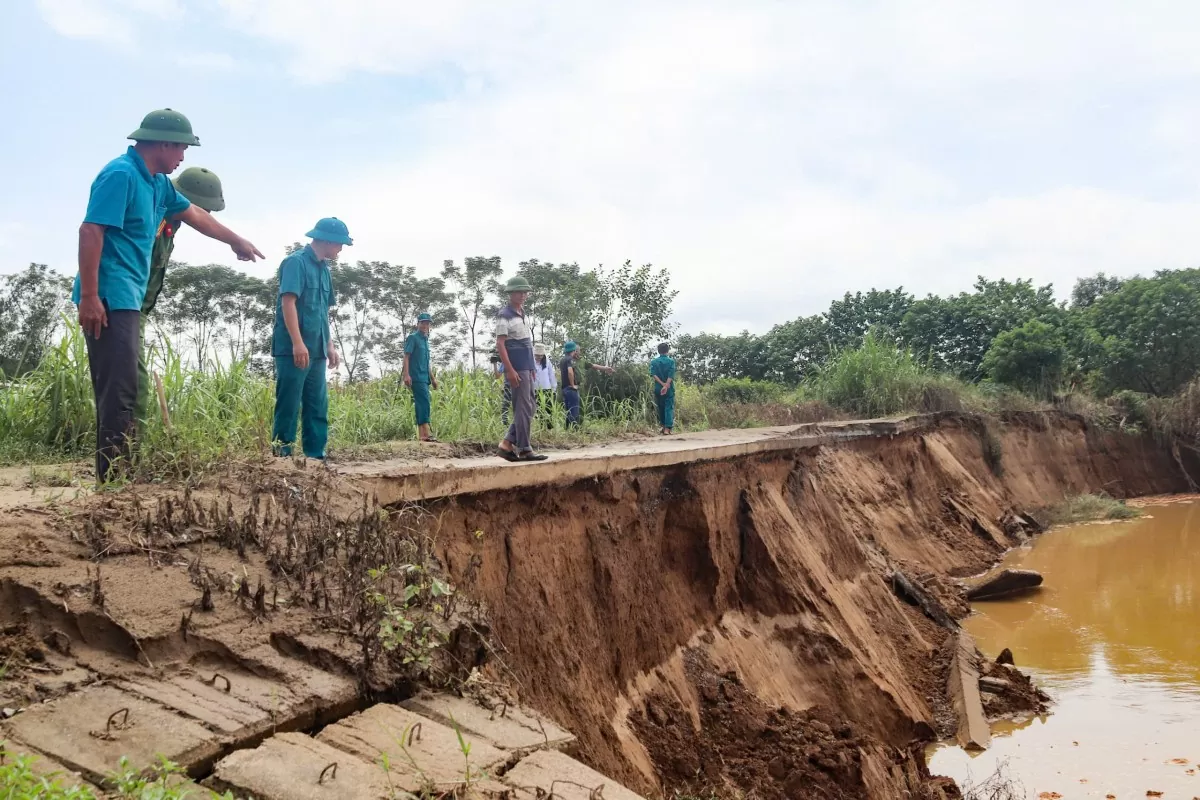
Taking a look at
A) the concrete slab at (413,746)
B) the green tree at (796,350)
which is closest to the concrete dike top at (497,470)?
the concrete slab at (413,746)

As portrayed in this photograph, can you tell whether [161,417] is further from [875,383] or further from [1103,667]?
[875,383]

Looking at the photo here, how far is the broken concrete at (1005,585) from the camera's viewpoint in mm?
10969

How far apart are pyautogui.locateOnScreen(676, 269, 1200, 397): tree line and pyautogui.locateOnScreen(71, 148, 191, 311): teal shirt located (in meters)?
16.2

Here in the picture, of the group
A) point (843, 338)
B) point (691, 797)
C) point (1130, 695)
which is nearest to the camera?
point (691, 797)

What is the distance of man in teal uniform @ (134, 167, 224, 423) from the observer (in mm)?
4105

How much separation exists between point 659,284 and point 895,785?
1116cm

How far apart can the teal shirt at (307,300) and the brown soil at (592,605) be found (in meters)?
1.20

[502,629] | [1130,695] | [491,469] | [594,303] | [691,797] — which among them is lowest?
[1130,695]

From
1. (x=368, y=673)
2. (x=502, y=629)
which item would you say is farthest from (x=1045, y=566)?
(x=368, y=673)

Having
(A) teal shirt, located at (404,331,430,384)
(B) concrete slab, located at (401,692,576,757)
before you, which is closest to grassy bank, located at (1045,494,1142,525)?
(A) teal shirt, located at (404,331,430,384)

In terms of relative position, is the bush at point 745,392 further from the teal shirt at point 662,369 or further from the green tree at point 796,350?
the green tree at point 796,350

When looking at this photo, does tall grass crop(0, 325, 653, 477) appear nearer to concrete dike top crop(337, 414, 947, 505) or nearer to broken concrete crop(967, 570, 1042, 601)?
concrete dike top crop(337, 414, 947, 505)

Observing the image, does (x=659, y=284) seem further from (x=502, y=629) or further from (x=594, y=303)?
(x=502, y=629)

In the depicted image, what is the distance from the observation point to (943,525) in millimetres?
13398
